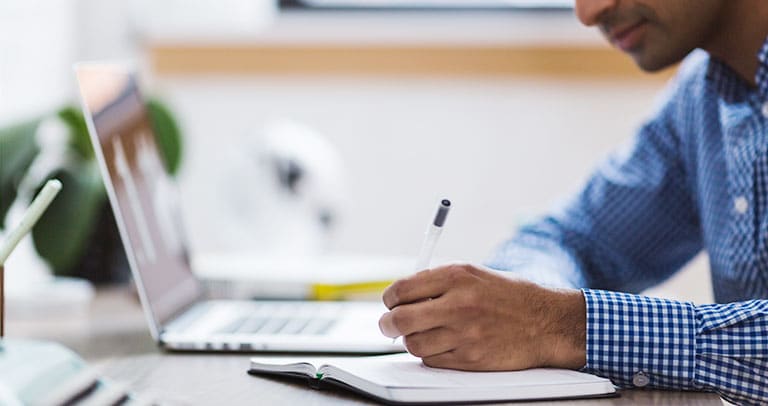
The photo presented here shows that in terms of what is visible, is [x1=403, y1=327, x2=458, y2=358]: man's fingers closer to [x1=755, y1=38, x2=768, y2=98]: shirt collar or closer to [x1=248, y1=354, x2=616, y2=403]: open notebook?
[x1=248, y1=354, x2=616, y2=403]: open notebook

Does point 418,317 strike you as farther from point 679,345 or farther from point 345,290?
point 345,290

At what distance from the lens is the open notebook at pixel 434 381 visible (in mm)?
820

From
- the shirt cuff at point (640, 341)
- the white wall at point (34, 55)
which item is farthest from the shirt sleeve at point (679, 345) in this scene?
the white wall at point (34, 55)

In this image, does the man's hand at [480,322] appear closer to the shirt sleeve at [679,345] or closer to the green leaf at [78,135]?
the shirt sleeve at [679,345]

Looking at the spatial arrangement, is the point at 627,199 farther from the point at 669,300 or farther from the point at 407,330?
the point at 407,330

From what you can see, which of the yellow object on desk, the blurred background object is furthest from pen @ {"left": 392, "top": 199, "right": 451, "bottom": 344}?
the blurred background object

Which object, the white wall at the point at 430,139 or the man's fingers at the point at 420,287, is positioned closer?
the man's fingers at the point at 420,287

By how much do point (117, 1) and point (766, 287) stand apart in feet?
6.32

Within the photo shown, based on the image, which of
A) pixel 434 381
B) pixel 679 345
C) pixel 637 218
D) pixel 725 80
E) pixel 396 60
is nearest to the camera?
pixel 434 381

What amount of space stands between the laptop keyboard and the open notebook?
0.23 meters

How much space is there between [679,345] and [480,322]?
0.18 m

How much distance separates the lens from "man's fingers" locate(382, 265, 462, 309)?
36.3 inches

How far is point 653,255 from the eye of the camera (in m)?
1.57

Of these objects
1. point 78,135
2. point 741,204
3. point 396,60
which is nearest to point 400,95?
point 396,60
